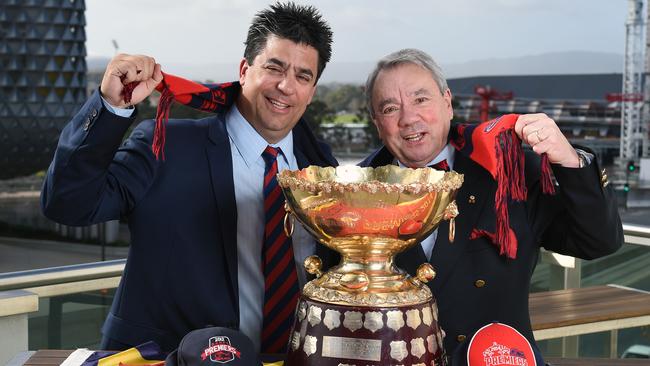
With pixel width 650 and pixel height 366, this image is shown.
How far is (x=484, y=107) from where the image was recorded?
40156mm

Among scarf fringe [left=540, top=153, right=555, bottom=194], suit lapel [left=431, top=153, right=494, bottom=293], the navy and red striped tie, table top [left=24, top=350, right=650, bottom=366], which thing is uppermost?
scarf fringe [left=540, top=153, right=555, bottom=194]

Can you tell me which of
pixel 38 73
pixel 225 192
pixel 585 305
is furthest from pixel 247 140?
pixel 38 73

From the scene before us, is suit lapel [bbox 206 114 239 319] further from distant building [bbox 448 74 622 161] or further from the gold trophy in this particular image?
distant building [bbox 448 74 622 161]

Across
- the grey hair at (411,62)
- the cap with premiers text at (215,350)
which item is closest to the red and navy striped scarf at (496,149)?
the grey hair at (411,62)

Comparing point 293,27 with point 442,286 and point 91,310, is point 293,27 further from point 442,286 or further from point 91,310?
point 91,310

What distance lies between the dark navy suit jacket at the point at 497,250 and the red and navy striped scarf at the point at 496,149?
0.04 m

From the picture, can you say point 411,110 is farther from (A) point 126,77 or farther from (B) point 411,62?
(A) point 126,77

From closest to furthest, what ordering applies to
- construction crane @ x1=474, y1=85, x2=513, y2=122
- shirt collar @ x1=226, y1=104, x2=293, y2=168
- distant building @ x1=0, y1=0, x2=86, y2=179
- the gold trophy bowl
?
the gold trophy bowl → shirt collar @ x1=226, y1=104, x2=293, y2=168 → distant building @ x1=0, y1=0, x2=86, y2=179 → construction crane @ x1=474, y1=85, x2=513, y2=122

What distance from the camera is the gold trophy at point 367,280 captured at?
1212 mm

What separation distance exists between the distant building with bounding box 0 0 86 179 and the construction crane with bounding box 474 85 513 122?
19.5 metres

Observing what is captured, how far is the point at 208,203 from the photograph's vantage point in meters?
1.81

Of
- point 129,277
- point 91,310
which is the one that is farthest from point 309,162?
point 91,310

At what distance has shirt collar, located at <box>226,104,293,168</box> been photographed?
189 cm

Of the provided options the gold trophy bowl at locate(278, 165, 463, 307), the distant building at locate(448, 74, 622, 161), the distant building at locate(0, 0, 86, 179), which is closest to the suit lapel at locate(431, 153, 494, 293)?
the gold trophy bowl at locate(278, 165, 463, 307)
